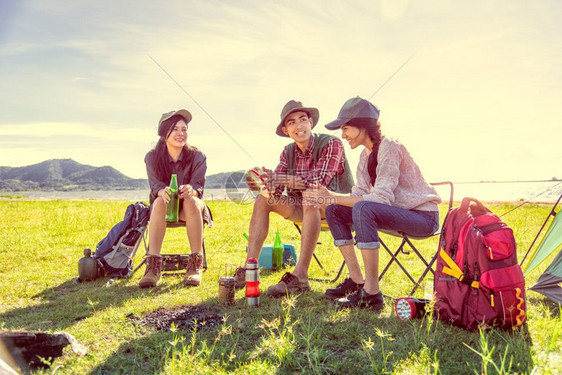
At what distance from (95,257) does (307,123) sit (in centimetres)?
256

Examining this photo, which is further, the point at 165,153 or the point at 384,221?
the point at 165,153

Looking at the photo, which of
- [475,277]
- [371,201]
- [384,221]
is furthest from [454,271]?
[371,201]

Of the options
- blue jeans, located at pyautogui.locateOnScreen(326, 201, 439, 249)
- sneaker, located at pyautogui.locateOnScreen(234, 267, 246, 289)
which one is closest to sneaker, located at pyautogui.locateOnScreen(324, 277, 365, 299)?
blue jeans, located at pyautogui.locateOnScreen(326, 201, 439, 249)

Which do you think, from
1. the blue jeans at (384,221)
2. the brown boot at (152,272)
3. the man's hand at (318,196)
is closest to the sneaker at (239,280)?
the brown boot at (152,272)

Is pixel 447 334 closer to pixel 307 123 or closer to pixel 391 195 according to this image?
pixel 391 195

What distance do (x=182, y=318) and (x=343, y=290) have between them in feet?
4.31

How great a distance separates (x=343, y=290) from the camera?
3.68 m

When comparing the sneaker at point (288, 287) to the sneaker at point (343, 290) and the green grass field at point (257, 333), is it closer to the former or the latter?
the green grass field at point (257, 333)

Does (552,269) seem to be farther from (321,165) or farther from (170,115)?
(170,115)

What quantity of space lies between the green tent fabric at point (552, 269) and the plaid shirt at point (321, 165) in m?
1.89

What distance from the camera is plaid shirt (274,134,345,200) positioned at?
414 cm

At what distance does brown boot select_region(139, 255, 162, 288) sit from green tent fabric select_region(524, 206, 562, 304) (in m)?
3.31

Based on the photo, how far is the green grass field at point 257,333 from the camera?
7.43 ft

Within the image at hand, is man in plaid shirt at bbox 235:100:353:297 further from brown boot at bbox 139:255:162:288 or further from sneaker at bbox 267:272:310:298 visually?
brown boot at bbox 139:255:162:288
